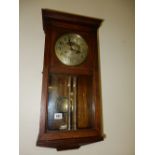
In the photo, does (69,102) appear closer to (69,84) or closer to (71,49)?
(69,84)

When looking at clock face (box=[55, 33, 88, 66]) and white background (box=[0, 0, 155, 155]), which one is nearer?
white background (box=[0, 0, 155, 155])

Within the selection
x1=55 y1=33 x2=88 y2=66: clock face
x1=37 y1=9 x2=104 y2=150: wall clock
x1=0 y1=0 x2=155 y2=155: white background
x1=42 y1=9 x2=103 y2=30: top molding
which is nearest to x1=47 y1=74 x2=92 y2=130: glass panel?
x1=37 y1=9 x2=104 y2=150: wall clock

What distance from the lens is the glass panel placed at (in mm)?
1349

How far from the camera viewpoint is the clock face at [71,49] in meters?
1.37

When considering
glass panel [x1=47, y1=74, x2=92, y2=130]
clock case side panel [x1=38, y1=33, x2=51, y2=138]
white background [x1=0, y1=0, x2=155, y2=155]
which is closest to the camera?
white background [x1=0, y1=0, x2=155, y2=155]

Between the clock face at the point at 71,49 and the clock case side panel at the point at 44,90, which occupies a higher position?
the clock face at the point at 71,49

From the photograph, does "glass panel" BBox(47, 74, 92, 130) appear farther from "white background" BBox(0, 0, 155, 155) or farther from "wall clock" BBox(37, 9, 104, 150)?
"white background" BBox(0, 0, 155, 155)

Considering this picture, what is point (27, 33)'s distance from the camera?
4.61ft

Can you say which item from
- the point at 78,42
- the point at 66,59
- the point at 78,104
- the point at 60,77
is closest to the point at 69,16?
the point at 78,42

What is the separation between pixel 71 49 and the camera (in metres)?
1.43

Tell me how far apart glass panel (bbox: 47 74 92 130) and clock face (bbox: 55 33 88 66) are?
0.50 feet
